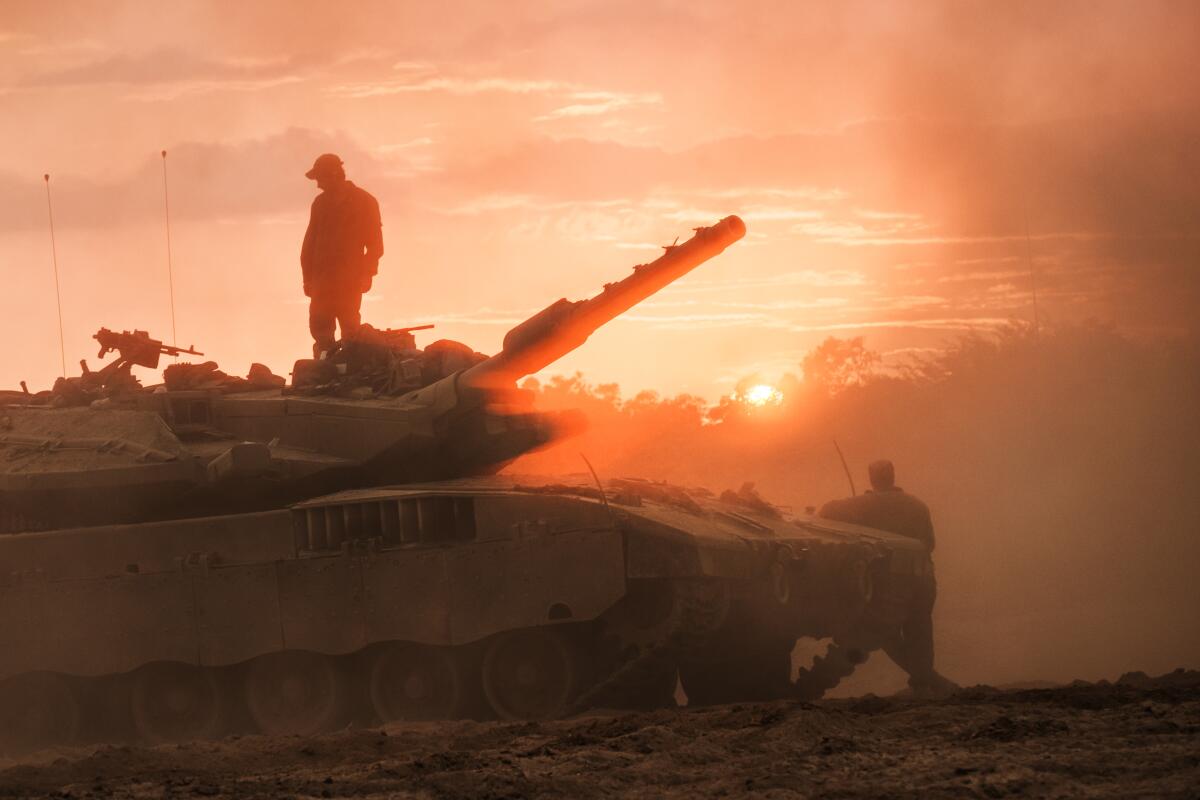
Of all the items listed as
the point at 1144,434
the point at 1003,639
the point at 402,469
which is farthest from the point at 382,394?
the point at 1144,434

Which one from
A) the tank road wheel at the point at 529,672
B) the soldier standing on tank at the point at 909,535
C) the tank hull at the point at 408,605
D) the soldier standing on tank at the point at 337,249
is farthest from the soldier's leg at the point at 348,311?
the soldier standing on tank at the point at 909,535

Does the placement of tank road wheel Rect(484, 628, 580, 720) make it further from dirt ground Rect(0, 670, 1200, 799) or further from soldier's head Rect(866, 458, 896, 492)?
soldier's head Rect(866, 458, 896, 492)

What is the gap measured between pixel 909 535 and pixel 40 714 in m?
7.71

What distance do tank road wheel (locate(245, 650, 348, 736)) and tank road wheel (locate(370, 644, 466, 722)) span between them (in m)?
0.33

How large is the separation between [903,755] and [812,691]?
678 cm

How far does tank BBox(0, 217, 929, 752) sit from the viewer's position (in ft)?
49.6

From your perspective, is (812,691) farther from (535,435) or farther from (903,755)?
(903,755)

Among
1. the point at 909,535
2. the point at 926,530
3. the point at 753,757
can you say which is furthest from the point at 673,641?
the point at 926,530

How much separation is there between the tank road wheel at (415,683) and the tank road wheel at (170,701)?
1485 millimetres

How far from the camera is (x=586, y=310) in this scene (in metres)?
16.4

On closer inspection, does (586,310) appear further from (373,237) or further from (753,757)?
(753,757)

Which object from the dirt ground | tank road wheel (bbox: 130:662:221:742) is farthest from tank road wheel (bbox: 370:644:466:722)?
the dirt ground

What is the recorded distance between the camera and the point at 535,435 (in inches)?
666

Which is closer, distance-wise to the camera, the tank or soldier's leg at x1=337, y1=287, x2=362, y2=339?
the tank
